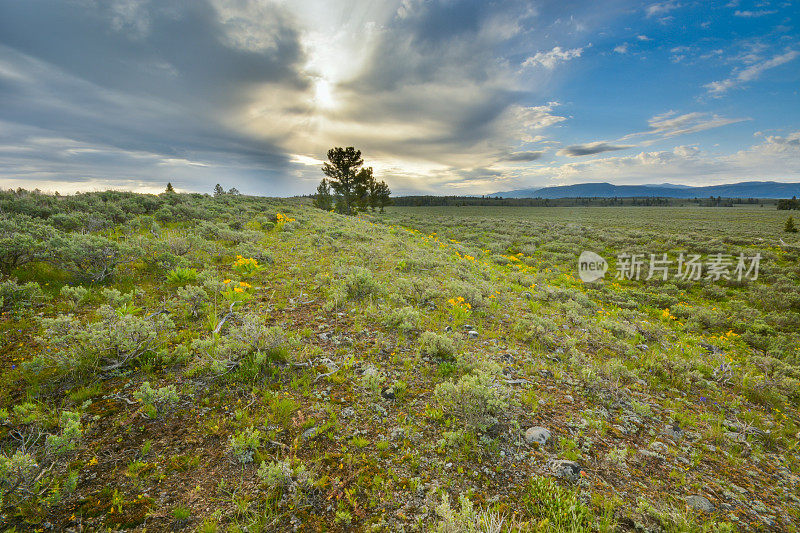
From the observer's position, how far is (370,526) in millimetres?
3082

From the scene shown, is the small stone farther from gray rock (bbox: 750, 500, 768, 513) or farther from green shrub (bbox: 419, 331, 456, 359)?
gray rock (bbox: 750, 500, 768, 513)

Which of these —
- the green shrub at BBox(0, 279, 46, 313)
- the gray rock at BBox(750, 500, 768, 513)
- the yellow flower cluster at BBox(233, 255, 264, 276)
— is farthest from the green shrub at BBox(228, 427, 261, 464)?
the gray rock at BBox(750, 500, 768, 513)

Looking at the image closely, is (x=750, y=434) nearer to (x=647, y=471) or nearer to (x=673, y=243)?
(x=647, y=471)

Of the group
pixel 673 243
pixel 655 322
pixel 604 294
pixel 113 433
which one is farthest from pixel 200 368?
pixel 673 243

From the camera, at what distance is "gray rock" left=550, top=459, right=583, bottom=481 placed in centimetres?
386

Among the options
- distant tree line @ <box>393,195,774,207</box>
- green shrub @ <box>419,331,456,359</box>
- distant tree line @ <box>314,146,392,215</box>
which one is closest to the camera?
green shrub @ <box>419,331,456,359</box>

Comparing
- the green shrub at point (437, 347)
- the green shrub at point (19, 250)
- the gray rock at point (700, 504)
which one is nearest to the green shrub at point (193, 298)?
the green shrub at point (19, 250)

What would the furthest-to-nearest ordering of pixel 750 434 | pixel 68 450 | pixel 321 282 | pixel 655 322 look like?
pixel 655 322
pixel 321 282
pixel 750 434
pixel 68 450

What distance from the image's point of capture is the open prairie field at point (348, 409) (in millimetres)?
3189

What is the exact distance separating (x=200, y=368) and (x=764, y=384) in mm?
12060

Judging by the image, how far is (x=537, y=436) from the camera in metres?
4.44

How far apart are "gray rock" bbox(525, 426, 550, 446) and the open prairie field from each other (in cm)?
3

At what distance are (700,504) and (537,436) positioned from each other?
1.97 m

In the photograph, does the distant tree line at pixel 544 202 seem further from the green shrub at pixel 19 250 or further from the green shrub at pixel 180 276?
the green shrub at pixel 19 250
